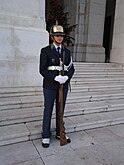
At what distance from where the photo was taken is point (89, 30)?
9969 mm

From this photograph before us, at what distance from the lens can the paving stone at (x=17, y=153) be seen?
275cm

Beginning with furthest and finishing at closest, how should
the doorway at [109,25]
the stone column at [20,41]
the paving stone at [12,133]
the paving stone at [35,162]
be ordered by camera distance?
the doorway at [109,25], the stone column at [20,41], the paving stone at [12,133], the paving stone at [35,162]

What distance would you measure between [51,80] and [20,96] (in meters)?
1.89

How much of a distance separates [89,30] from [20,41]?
19.4 feet

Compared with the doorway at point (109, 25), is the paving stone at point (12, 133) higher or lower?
lower

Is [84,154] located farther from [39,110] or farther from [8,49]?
[8,49]

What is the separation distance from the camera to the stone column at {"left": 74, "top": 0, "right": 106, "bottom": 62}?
9.84 m

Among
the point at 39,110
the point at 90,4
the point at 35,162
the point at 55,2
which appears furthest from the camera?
the point at 90,4

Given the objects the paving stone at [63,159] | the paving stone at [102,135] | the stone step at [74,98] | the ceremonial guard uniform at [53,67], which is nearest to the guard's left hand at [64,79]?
the ceremonial guard uniform at [53,67]

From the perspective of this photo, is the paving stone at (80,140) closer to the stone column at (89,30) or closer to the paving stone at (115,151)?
the paving stone at (115,151)

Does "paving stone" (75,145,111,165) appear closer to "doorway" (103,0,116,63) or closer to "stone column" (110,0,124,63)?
"stone column" (110,0,124,63)

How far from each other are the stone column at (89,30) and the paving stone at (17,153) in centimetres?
743

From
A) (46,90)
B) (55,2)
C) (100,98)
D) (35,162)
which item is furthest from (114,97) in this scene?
(55,2)

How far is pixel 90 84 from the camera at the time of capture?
5867 millimetres
